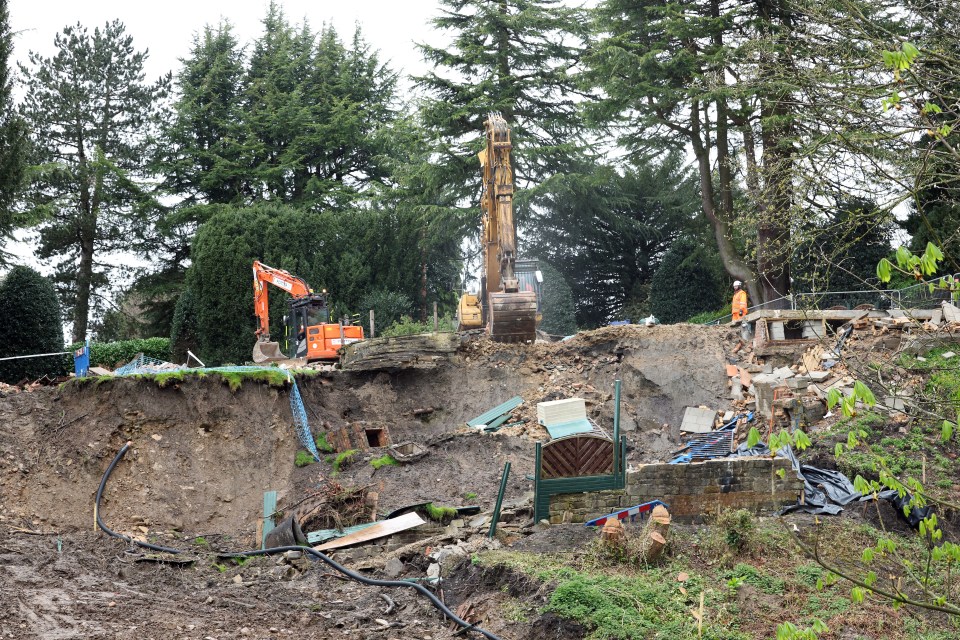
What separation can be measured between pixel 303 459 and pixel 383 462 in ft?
4.87

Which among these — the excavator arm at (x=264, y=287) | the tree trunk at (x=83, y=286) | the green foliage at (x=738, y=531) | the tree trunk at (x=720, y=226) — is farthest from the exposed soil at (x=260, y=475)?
the tree trunk at (x=83, y=286)

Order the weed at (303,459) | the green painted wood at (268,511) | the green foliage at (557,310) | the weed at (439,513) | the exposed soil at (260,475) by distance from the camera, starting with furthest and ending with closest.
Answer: the green foliage at (557,310)
the weed at (303,459)
the green painted wood at (268,511)
the weed at (439,513)
the exposed soil at (260,475)

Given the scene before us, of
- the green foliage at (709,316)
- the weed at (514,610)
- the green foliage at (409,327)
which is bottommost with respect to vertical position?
the weed at (514,610)

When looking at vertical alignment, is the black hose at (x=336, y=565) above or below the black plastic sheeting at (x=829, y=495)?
below

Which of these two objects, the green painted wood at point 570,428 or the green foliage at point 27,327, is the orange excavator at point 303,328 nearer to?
the green foliage at point 27,327

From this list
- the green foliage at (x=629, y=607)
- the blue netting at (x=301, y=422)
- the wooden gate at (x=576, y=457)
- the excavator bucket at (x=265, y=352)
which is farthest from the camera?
the excavator bucket at (x=265, y=352)

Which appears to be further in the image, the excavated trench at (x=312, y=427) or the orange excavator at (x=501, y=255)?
the orange excavator at (x=501, y=255)

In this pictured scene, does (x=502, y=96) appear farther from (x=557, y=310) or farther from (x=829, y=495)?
(x=829, y=495)

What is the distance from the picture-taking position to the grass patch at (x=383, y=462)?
1471 centimetres

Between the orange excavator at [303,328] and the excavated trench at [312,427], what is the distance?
1366 mm

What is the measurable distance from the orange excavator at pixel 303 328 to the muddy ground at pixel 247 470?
1.38 metres

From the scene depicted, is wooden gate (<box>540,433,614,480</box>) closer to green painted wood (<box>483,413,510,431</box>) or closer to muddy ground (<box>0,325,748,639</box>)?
muddy ground (<box>0,325,748,639</box>)

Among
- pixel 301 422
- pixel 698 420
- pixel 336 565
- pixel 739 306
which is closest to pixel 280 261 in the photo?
pixel 301 422

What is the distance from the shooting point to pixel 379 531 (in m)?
11.5
